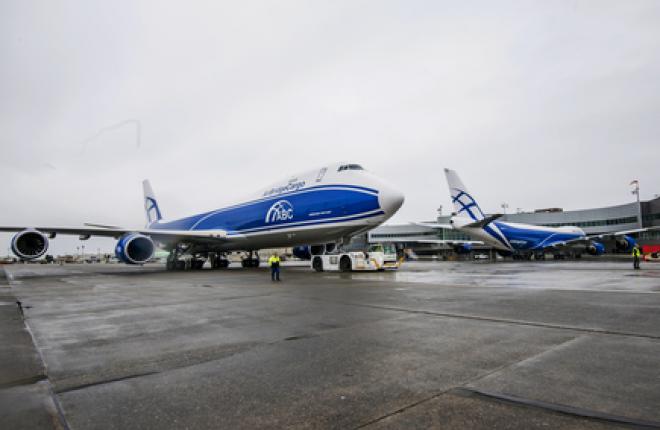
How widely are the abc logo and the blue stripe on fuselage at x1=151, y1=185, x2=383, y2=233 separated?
0.19 feet

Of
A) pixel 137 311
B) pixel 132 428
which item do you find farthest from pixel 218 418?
pixel 137 311

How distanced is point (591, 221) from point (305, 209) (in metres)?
70.5

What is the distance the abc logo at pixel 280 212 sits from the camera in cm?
2137

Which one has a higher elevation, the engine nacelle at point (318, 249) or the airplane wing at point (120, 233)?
the airplane wing at point (120, 233)

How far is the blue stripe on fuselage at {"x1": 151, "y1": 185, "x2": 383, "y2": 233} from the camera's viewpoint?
18.2 meters

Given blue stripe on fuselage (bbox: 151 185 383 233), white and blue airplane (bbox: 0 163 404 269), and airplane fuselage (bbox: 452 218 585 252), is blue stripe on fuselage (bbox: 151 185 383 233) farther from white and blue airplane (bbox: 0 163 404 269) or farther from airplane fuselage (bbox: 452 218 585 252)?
airplane fuselage (bbox: 452 218 585 252)

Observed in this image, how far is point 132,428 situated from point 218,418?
0.56 metres

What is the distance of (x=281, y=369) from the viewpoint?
3.88 metres

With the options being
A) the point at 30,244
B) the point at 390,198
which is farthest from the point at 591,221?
the point at 30,244

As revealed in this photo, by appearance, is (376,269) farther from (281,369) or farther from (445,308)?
(281,369)

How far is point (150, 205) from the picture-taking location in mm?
40875

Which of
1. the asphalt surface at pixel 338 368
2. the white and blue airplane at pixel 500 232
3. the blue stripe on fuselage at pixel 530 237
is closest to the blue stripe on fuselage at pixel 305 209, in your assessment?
the asphalt surface at pixel 338 368

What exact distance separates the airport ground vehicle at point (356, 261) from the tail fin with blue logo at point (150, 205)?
24.9 m

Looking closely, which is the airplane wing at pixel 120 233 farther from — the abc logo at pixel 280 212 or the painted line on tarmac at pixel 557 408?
the painted line on tarmac at pixel 557 408
